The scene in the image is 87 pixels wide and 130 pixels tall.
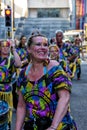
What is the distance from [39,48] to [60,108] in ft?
1.62

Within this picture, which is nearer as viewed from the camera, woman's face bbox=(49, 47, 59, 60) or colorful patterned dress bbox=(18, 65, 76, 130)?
colorful patterned dress bbox=(18, 65, 76, 130)

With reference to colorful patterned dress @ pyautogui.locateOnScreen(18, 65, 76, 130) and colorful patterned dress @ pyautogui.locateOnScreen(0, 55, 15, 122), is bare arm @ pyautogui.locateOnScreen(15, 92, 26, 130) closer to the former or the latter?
colorful patterned dress @ pyautogui.locateOnScreen(18, 65, 76, 130)

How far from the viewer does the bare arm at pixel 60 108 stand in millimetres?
3281

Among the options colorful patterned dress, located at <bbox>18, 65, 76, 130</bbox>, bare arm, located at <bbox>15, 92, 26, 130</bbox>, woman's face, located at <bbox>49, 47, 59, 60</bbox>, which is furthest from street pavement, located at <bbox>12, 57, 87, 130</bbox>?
colorful patterned dress, located at <bbox>18, 65, 76, 130</bbox>

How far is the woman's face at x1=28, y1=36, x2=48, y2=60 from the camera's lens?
346cm

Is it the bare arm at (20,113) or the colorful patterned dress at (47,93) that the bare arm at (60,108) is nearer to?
the colorful patterned dress at (47,93)

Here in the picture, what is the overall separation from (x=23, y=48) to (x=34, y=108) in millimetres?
7285

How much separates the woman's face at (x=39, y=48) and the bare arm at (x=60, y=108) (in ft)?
1.01

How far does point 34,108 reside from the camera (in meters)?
3.46

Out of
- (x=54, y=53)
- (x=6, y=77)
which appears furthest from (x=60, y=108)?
(x=54, y=53)

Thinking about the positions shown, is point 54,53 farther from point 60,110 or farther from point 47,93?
point 60,110

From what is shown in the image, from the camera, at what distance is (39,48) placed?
137 inches

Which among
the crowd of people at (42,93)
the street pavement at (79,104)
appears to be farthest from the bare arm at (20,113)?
the street pavement at (79,104)

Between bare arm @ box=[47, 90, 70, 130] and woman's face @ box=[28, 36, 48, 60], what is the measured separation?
12.1 inches
